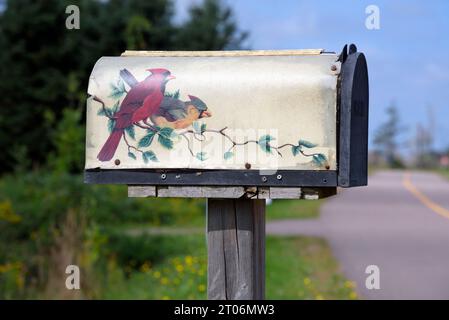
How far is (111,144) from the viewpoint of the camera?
3.32 metres

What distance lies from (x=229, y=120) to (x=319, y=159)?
0.38 metres

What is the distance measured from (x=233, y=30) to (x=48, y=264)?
1388 centimetres

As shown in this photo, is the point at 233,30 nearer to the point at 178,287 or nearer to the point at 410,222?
the point at 410,222

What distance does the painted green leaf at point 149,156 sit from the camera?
10.8 ft

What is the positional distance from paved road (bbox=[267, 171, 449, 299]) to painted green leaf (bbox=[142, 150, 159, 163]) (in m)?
4.54

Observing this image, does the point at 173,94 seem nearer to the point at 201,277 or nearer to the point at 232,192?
the point at 232,192

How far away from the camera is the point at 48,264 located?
28.2 ft

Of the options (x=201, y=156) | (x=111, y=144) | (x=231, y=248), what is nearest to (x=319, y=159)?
(x=201, y=156)

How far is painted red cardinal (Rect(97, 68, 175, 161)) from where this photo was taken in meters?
3.25

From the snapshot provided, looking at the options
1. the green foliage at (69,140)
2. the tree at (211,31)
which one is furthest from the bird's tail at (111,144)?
the tree at (211,31)

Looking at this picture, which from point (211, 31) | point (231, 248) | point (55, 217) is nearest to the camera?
point (231, 248)
